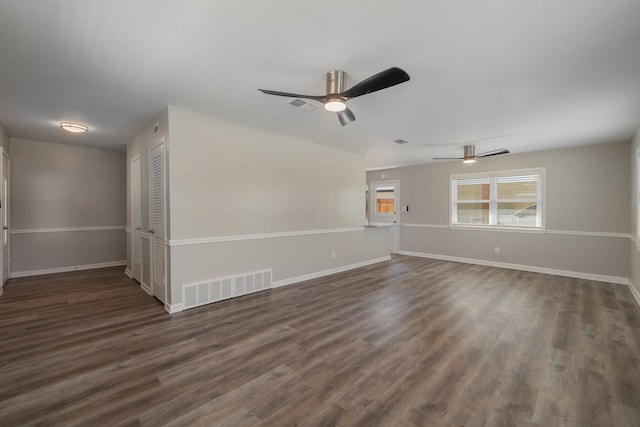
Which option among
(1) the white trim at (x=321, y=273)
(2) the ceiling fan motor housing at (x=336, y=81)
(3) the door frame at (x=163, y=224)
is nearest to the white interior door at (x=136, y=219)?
(3) the door frame at (x=163, y=224)

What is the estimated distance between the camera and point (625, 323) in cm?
320

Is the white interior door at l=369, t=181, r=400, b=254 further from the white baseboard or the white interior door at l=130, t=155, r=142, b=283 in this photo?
the white interior door at l=130, t=155, r=142, b=283

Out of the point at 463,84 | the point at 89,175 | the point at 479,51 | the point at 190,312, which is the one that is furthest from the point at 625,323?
the point at 89,175

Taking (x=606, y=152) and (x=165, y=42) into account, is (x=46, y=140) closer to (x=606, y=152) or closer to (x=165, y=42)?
(x=165, y=42)

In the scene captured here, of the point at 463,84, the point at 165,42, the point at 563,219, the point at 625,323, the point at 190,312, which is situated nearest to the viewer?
the point at 165,42

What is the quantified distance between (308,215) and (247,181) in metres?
1.39

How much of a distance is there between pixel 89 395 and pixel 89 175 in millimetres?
5409

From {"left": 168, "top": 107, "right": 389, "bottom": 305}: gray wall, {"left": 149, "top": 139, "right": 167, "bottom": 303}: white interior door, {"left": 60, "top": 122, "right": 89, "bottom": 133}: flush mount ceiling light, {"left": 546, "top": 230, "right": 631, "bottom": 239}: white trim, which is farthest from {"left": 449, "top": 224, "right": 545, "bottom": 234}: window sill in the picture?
{"left": 60, "top": 122, "right": 89, "bottom": 133}: flush mount ceiling light

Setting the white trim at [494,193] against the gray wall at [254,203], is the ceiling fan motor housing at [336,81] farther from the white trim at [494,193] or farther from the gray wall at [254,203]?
the white trim at [494,193]

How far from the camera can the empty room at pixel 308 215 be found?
6.02 feet

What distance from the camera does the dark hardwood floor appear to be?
5.82 feet

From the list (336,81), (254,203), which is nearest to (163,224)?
(254,203)

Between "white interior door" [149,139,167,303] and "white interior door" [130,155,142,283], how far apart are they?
738mm

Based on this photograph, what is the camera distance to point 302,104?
3.21 meters
